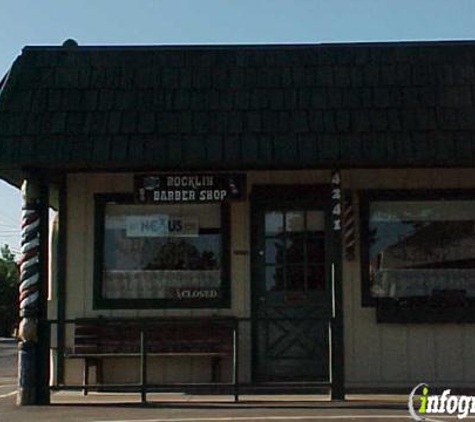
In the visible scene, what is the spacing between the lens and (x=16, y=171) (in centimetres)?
1308

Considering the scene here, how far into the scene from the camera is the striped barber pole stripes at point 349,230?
13781mm

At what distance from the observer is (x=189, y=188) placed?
1321cm

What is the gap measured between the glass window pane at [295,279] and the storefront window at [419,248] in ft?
2.89

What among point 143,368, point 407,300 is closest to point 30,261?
point 143,368

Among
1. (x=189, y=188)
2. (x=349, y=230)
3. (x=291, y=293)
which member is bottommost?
(x=291, y=293)

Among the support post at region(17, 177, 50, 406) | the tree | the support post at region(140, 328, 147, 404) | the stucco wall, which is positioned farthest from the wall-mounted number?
the tree

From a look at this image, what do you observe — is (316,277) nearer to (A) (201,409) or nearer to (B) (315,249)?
(B) (315,249)

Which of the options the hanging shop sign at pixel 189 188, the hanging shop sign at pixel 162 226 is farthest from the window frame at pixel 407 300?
the hanging shop sign at pixel 162 226

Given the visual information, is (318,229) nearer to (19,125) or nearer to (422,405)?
(422,405)

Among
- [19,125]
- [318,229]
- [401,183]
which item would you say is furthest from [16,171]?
[401,183]

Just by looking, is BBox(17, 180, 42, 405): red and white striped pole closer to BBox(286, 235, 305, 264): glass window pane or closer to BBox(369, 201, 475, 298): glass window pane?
BBox(286, 235, 305, 264): glass window pane

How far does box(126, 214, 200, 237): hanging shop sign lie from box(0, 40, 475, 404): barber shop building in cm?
2

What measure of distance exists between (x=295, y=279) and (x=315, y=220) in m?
0.86

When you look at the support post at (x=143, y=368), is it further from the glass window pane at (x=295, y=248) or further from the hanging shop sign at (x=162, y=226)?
the glass window pane at (x=295, y=248)
